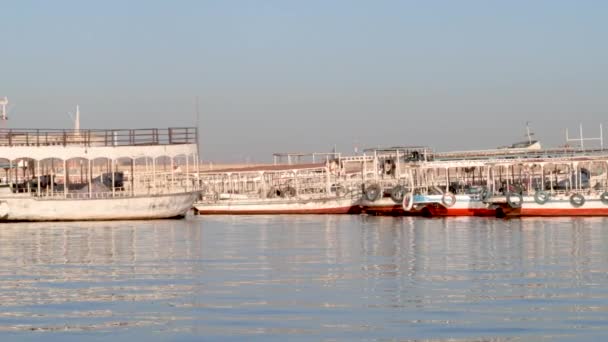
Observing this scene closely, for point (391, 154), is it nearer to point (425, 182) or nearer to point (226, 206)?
point (425, 182)

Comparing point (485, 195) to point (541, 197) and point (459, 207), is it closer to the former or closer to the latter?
point (459, 207)

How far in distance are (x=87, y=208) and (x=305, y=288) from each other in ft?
129

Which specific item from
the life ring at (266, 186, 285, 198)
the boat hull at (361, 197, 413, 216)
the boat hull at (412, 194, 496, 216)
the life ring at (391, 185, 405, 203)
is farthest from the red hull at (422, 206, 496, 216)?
the life ring at (266, 186, 285, 198)

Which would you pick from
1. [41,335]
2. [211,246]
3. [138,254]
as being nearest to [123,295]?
[41,335]

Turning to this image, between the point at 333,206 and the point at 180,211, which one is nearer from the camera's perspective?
the point at 180,211

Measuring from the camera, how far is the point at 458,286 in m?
26.0

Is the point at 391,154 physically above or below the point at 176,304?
above

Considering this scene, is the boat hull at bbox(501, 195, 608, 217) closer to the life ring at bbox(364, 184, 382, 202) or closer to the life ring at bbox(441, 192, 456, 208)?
the life ring at bbox(441, 192, 456, 208)

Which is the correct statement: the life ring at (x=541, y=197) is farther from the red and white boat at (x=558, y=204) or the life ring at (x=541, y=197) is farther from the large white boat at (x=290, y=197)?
the large white boat at (x=290, y=197)

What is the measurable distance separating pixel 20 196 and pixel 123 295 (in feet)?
131

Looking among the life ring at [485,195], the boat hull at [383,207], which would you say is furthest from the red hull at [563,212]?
the boat hull at [383,207]

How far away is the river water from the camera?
1995cm

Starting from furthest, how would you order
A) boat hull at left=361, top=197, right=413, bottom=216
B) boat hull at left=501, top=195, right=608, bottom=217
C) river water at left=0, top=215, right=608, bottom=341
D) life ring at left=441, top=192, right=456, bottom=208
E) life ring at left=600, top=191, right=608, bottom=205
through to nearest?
boat hull at left=361, top=197, right=413, bottom=216 < life ring at left=441, top=192, right=456, bottom=208 < boat hull at left=501, top=195, right=608, bottom=217 < life ring at left=600, top=191, right=608, bottom=205 < river water at left=0, top=215, right=608, bottom=341

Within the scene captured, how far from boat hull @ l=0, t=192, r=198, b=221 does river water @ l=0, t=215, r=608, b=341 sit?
55.3 ft
